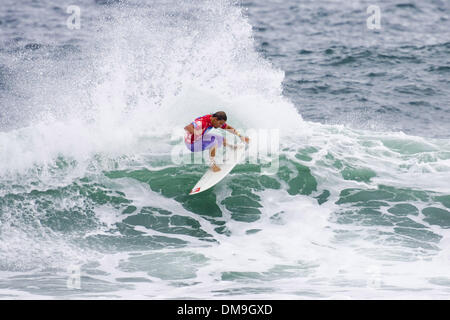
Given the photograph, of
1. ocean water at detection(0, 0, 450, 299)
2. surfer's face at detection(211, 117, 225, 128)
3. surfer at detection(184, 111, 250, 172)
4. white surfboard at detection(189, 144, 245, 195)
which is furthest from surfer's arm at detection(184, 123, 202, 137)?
ocean water at detection(0, 0, 450, 299)

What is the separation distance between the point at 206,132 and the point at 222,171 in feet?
2.91

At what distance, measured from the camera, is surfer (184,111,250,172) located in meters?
10.6

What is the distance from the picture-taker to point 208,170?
11656mm

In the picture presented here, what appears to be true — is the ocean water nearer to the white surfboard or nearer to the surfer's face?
the white surfboard

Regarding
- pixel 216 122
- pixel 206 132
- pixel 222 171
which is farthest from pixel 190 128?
pixel 222 171

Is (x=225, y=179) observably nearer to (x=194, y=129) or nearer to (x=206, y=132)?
(x=206, y=132)

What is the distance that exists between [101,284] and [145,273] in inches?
27.1

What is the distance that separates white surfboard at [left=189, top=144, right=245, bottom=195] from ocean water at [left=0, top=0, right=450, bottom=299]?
31 centimetres

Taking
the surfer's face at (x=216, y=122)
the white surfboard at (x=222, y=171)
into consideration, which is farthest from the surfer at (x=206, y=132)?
the white surfboard at (x=222, y=171)

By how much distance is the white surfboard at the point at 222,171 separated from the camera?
36.6ft

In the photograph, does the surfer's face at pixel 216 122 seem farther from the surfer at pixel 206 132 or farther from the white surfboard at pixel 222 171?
the white surfboard at pixel 222 171

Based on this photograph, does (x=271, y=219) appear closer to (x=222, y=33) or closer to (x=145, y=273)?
(x=145, y=273)

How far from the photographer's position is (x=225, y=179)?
11.8 metres

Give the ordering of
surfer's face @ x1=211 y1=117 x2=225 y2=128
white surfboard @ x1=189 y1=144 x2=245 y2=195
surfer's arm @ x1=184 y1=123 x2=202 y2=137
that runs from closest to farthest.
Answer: surfer's face @ x1=211 y1=117 x2=225 y2=128 < surfer's arm @ x1=184 y1=123 x2=202 y2=137 < white surfboard @ x1=189 y1=144 x2=245 y2=195
